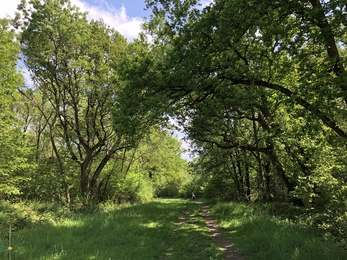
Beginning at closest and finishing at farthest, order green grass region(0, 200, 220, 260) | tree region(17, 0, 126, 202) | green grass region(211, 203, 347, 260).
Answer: green grass region(211, 203, 347, 260) < green grass region(0, 200, 220, 260) < tree region(17, 0, 126, 202)

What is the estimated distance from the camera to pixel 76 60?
18.1m

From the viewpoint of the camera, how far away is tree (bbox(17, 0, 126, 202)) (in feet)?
54.7

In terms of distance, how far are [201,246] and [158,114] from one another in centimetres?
490

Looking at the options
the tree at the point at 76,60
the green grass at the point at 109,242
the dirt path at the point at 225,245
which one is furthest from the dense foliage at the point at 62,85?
the dirt path at the point at 225,245

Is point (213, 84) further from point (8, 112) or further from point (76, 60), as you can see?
point (8, 112)

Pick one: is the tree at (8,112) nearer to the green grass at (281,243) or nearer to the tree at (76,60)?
the tree at (76,60)

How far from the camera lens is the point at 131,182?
30.2m

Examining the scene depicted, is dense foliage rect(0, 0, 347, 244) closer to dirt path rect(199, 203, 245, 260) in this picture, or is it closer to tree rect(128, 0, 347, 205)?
tree rect(128, 0, 347, 205)

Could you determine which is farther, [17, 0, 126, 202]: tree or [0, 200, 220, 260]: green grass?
[17, 0, 126, 202]: tree

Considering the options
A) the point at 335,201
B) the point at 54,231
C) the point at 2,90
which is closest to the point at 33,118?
the point at 2,90

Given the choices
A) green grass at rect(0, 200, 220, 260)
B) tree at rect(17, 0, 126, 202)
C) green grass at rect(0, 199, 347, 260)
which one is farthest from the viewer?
tree at rect(17, 0, 126, 202)

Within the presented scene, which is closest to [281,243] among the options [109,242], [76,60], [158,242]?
[158,242]

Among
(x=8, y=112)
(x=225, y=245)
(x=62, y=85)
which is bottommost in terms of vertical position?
(x=225, y=245)

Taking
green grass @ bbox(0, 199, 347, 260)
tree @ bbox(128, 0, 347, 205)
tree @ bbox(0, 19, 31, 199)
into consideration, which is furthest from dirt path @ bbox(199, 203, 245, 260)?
tree @ bbox(0, 19, 31, 199)
